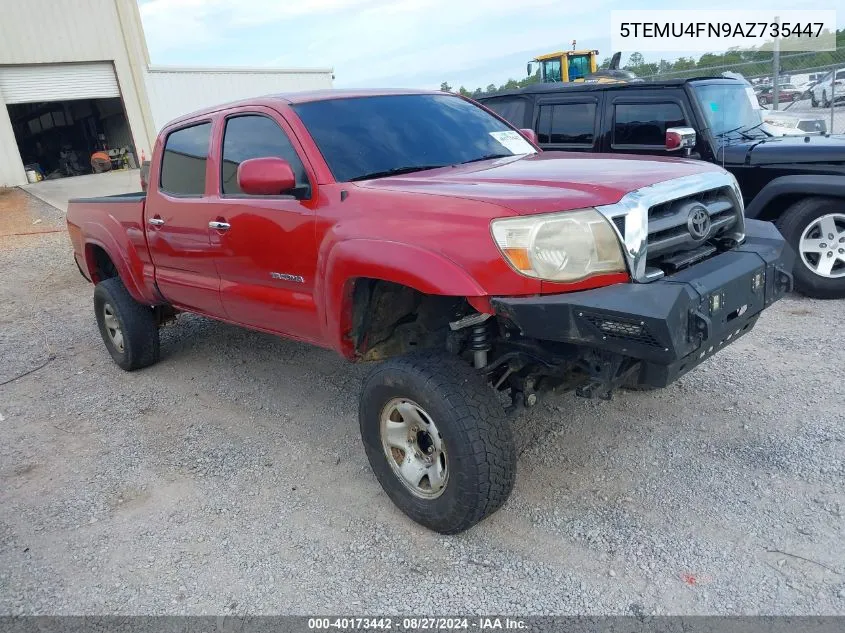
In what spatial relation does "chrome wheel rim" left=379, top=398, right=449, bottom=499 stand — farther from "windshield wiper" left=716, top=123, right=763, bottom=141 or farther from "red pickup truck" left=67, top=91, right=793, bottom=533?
"windshield wiper" left=716, top=123, right=763, bottom=141

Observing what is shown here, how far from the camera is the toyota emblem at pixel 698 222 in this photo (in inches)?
111

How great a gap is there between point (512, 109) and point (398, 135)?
162 inches

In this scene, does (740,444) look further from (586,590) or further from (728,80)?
(728,80)

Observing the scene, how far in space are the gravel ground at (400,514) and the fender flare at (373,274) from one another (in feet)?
2.90

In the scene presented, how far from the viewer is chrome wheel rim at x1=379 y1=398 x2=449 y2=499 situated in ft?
9.57

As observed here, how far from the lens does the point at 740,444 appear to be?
11.4 feet

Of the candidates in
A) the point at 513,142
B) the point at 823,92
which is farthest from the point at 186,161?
the point at 823,92

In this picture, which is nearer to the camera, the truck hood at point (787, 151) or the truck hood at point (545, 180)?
the truck hood at point (545, 180)

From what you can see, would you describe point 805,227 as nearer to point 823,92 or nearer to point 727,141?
point 727,141

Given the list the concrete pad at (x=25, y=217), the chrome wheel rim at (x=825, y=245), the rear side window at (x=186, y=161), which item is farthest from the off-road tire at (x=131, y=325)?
the concrete pad at (x=25, y=217)

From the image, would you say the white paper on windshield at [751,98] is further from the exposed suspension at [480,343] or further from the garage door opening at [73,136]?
the garage door opening at [73,136]

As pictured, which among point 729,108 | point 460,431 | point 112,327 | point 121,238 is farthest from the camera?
point 729,108

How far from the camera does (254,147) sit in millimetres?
3801

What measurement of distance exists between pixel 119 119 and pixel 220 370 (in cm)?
2243
